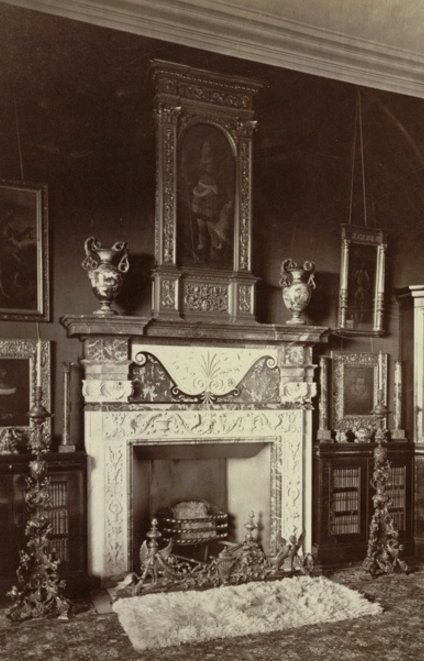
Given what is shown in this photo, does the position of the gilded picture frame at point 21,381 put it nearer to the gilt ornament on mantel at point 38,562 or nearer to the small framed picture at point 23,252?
the small framed picture at point 23,252

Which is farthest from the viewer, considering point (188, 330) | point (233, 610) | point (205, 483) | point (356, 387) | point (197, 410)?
point (356, 387)

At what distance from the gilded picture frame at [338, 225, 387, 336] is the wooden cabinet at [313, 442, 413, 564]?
1.16 metres

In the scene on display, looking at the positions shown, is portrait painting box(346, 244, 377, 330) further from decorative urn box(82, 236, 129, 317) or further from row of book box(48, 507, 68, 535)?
row of book box(48, 507, 68, 535)

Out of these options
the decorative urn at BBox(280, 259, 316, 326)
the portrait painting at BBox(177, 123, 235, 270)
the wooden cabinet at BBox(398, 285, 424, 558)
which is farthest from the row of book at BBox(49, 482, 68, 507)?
the wooden cabinet at BBox(398, 285, 424, 558)

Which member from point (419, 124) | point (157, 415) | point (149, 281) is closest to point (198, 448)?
point (157, 415)

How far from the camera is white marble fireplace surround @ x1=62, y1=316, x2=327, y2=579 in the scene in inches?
205

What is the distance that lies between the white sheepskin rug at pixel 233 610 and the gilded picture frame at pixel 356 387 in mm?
1645

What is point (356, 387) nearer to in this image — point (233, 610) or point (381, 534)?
point (381, 534)

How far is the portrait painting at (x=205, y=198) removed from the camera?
565 cm

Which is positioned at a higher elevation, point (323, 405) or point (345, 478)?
point (323, 405)

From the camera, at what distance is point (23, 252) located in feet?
17.2

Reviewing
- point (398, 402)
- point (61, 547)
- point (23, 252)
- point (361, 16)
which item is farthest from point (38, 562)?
point (361, 16)

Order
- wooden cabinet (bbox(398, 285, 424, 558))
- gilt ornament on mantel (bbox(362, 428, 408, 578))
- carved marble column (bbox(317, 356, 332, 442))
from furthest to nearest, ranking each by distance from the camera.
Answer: wooden cabinet (bbox(398, 285, 424, 558)) < carved marble column (bbox(317, 356, 332, 442)) < gilt ornament on mantel (bbox(362, 428, 408, 578))

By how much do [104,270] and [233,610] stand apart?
2695 mm
